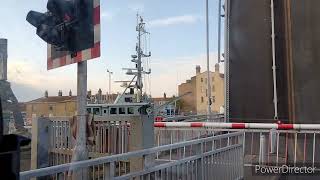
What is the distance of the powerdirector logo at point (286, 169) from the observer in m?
7.48

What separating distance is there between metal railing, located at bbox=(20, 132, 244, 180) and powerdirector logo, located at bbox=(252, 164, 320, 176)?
13.9 inches

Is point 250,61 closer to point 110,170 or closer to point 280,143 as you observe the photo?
point 280,143

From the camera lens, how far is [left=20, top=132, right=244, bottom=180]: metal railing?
11.2 feet

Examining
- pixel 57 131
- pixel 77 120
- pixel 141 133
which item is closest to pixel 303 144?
pixel 141 133

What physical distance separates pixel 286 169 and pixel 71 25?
5.34 meters

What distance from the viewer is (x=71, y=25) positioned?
144 inches

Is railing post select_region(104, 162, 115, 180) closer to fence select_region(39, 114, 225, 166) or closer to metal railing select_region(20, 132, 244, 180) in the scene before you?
metal railing select_region(20, 132, 244, 180)

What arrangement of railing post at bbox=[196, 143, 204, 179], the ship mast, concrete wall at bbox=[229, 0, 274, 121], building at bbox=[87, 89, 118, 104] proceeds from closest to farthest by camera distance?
railing post at bbox=[196, 143, 204, 179], building at bbox=[87, 89, 118, 104], concrete wall at bbox=[229, 0, 274, 121], the ship mast

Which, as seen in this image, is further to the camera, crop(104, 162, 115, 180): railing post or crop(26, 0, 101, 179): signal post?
crop(104, 162, 115, 180): railing post

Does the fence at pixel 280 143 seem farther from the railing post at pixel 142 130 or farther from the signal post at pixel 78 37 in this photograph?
the signal post at pixel 78 37

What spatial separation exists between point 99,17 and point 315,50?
243 inches

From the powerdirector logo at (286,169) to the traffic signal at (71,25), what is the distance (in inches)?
195

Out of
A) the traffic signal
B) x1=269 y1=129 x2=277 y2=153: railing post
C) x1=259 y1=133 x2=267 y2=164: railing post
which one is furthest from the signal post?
x1=269 y1=129 x2=277 y2=153: railing post

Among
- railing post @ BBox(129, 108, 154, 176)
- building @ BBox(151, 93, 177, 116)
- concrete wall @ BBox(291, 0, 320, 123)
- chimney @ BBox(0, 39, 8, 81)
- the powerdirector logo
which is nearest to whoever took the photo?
chimney @ BBox(0, 39, 8, 81)
